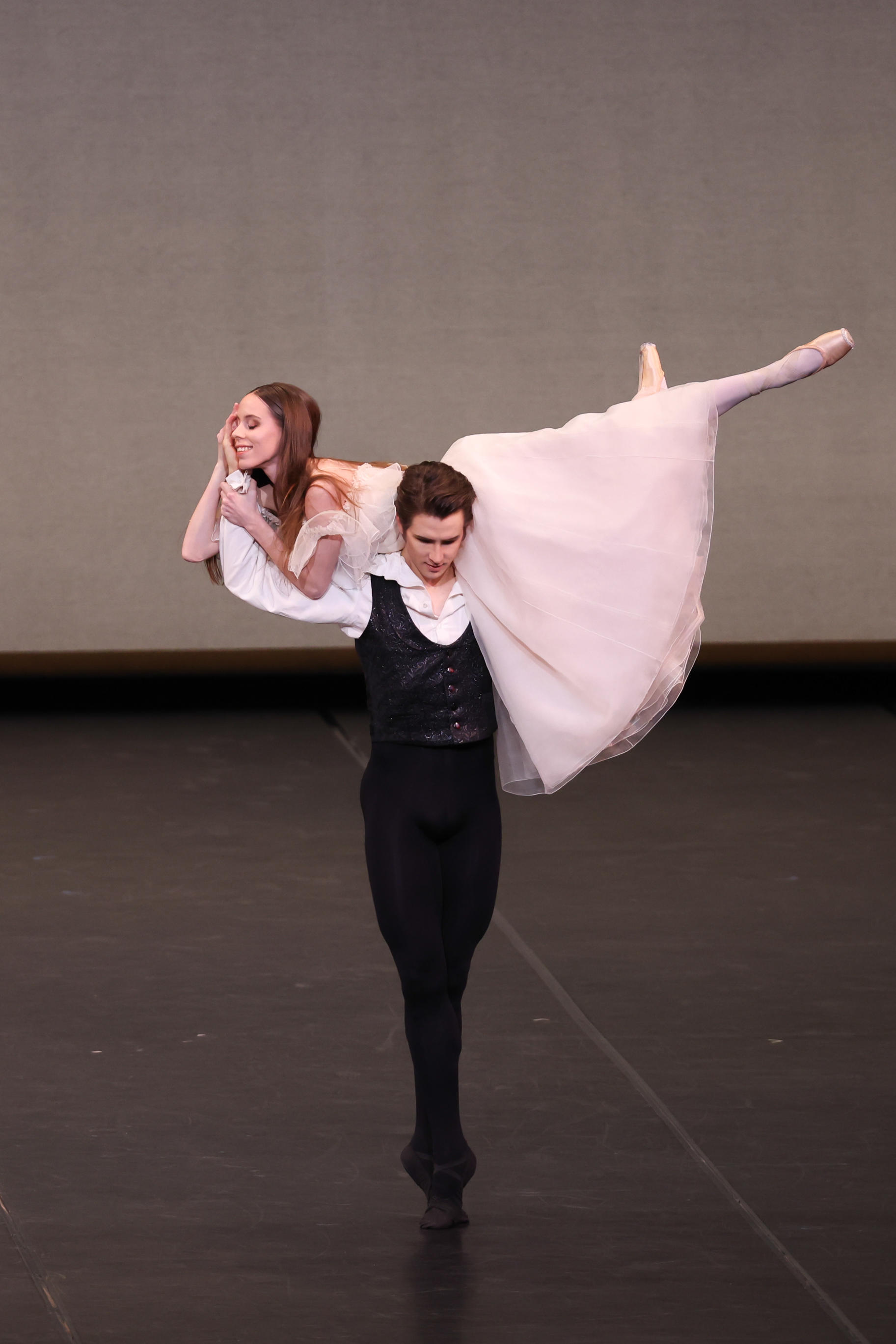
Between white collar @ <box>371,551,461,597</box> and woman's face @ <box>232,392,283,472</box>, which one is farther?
white collar @ <box>371,551,461,597</box>

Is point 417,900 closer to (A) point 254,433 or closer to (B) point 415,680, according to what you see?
(B) point 415,680

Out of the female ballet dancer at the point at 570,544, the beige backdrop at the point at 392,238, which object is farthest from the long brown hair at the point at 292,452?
the beige backdrop at the point at 392,238

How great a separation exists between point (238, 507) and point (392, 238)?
5.36 m

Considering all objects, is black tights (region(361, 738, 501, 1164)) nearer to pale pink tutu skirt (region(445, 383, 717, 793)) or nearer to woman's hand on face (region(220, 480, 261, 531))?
pale pink tutu skirt (region(445, 383, 717, 793))

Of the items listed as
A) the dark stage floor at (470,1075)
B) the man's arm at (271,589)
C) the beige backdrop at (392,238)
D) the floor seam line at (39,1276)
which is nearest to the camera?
the floor seam line at (39,1276)

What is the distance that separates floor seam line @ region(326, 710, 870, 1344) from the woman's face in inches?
61.8

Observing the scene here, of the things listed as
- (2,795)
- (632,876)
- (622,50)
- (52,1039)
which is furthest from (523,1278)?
(622,50)

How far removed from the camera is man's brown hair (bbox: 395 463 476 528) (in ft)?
9.74

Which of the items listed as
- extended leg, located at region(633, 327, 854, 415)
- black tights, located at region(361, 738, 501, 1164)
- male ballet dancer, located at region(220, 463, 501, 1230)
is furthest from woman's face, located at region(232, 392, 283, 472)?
extended leg, located at region(633, 327, 854, 415)

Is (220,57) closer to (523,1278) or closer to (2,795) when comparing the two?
(2,795)

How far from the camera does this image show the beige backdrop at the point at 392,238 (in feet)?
26.0

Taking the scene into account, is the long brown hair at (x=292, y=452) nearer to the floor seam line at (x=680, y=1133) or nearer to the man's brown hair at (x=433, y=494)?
the man's brown hair at (x=433, y=494)

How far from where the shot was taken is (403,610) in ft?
10.1

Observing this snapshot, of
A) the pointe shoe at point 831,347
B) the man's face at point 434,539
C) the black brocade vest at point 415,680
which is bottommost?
the black brocade vest at point 415,680
